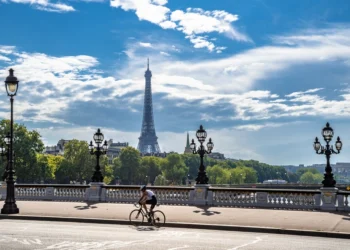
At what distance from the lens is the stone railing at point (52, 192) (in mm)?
38406

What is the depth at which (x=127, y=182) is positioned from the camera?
622 feet

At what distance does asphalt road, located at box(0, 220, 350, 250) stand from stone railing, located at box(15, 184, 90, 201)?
1567 cm

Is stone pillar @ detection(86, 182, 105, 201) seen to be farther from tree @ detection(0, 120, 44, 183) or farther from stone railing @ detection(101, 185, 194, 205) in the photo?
tree @ detection(0, 120, 44, 183)

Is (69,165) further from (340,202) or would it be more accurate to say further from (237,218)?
(237,218)

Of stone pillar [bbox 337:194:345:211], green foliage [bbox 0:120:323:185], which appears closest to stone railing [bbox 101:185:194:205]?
stone pillar [bbox 337:194:345:211]

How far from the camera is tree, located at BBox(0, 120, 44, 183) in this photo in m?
104

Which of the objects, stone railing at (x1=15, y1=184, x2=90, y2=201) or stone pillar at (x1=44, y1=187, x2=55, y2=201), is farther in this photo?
stone pillar at (x1=44, y1=187, x2=55, y2=201)

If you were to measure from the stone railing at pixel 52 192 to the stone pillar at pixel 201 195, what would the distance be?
7999 mm

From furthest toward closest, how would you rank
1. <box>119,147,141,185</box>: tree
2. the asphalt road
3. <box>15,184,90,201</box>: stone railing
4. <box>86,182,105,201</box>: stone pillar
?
<box>119,147,141,185</box>: tree
<box>15,184,90,201</box>: stone railing
<box>86,182,105,201</box>: stone pillar
the asphalt road

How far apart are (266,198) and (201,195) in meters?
4.13

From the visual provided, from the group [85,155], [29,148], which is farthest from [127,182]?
[29,148]

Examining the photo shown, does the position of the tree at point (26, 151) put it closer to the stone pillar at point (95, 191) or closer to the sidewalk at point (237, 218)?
the stone pillar at point (95, 191)

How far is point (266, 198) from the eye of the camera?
107ft

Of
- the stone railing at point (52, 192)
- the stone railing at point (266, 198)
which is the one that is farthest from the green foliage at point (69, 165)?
the stone railing at point (266, 198)
